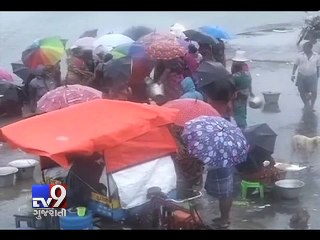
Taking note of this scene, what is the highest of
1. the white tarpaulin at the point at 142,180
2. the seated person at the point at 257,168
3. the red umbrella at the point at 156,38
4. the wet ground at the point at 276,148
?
the red umbrella at the point at 156,38

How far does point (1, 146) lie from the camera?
10281 millimetres

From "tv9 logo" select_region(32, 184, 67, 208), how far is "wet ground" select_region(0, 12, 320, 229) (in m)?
0.67

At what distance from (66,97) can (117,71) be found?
4.74ft

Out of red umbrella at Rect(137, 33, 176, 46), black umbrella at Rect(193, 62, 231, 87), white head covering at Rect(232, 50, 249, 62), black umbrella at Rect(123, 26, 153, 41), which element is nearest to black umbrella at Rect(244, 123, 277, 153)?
black umbrella at Rect(193, 62, 231, 87)

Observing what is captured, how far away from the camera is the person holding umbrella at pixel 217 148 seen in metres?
6.83

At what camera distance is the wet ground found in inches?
297

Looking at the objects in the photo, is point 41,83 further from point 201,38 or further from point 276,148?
point 276,148

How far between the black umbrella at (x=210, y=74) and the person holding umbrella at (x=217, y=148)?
1576 millimetres

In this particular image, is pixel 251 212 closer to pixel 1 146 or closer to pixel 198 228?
pixel 198 228

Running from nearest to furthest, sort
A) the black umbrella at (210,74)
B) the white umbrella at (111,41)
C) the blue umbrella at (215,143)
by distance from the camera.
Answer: the blue umbrella at (215,143) < the black umbrella at (210,74) < the white umbrella at (111,41)

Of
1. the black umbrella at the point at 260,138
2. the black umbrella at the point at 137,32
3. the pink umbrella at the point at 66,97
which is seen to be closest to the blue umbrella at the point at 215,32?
the black umbrella at the point at 137,32

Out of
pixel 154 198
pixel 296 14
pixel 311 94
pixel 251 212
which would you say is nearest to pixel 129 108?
pixel 154 198

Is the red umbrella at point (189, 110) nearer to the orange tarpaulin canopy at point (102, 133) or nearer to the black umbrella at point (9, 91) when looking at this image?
the orange tarpaulin canopy at point (102, 133)

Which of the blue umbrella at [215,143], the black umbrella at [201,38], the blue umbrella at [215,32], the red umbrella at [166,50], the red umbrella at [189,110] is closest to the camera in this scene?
the blue umbrella at [215,143]
